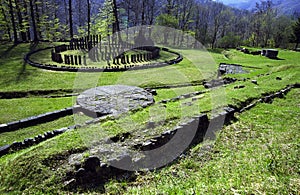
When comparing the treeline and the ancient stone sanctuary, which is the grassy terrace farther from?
the treeline

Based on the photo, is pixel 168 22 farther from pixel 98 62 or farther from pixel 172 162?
pixel 172 162

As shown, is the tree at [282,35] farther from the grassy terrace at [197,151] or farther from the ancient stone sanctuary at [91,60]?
the grassy terrace at [197,151]

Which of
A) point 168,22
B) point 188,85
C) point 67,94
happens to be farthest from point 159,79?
point 168,22

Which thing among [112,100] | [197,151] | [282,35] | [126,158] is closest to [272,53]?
[282,35]

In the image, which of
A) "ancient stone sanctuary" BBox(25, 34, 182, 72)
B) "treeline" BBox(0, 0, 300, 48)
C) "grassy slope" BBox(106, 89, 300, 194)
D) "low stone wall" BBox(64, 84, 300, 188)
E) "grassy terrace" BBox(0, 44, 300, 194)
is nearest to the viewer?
"grassy slope" BBox(106, 89, 300, 194)

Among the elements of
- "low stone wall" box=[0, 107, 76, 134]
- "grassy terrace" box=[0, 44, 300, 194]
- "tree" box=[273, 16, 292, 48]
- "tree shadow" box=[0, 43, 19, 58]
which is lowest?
"low stone wall" box=[0, 107, 76, 134]

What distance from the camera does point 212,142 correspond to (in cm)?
725

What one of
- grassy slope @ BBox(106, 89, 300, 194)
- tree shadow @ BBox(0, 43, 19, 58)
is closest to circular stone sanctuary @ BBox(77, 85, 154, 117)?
grassy slope @ BBox(106, 89, 300, 194)

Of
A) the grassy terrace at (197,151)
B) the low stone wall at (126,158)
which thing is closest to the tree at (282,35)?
the grassy terrace at (197,151)

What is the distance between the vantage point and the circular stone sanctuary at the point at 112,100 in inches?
392

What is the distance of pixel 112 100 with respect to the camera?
10.9m

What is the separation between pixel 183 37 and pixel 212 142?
4943 cm

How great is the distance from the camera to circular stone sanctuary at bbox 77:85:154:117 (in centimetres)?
996

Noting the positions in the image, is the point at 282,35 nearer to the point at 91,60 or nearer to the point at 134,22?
the point at 134,22
